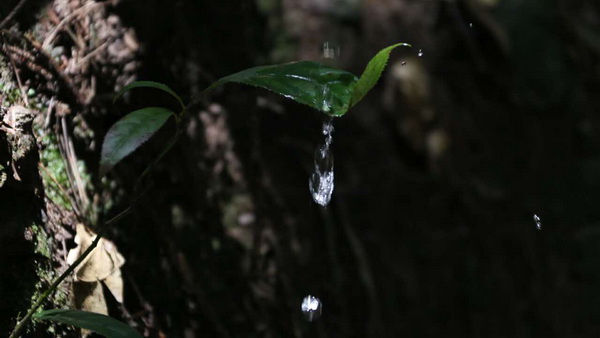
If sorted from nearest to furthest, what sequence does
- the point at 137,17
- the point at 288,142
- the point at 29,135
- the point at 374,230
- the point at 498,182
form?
the point at 29,135, the point at 137,17, the point at 288,142, the point at 374,230, the point at 498,182

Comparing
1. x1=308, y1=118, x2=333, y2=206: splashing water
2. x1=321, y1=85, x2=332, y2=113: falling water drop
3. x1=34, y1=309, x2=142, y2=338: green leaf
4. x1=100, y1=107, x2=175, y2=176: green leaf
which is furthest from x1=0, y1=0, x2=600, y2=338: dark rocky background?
x1=321, y1=85, x2=332, y2=113: falling water drop

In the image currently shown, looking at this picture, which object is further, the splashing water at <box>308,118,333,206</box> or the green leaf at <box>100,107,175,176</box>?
the splashing water at <box>308,118,333,206</box>

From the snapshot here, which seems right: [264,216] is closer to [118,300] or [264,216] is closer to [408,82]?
[118,300]

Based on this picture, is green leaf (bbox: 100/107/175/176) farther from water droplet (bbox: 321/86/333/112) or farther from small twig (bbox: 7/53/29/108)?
small twig (bbox: 7/53/29/108)

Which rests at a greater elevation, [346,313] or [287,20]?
[287,20]

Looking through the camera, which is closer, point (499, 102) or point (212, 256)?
point (212, 256)

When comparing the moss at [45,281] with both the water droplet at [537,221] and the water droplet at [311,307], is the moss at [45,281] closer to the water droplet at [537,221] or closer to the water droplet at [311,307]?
the water droplet at [311,307]

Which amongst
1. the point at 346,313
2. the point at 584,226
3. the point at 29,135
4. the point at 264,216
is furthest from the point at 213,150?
the point at 584,226
